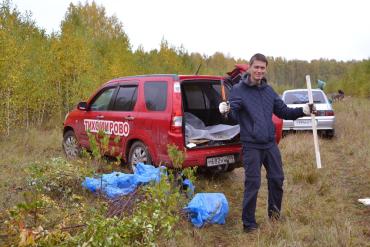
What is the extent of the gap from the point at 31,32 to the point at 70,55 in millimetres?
2982

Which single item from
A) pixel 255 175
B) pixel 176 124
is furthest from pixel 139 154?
pixel 255 175

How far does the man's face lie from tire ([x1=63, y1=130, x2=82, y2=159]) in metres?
4.53

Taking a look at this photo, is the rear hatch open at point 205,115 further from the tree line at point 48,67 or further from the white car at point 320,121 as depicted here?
the white car at point 320,121

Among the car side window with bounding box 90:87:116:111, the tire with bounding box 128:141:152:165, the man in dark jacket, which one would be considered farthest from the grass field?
the car side window with bounding box 90:87:116:111

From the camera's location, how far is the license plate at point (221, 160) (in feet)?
18.6

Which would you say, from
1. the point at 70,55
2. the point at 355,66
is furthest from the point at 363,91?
the point at 70,55

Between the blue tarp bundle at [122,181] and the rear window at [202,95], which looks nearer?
the blue tarp bundle at [122,181]

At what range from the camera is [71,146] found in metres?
8.30

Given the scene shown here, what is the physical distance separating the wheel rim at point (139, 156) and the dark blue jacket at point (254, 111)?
2077 millimetres

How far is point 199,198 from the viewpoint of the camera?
477 cm

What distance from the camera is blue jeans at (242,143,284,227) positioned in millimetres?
4434

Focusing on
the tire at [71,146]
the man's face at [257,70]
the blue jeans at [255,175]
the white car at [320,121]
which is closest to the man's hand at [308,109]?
the blue jeans at [255,175]

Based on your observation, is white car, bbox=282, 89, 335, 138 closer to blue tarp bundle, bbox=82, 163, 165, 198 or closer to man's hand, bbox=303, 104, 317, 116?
man's hand, bbox=303, 104, 317, 116

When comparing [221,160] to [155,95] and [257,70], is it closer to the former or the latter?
[155,95]
